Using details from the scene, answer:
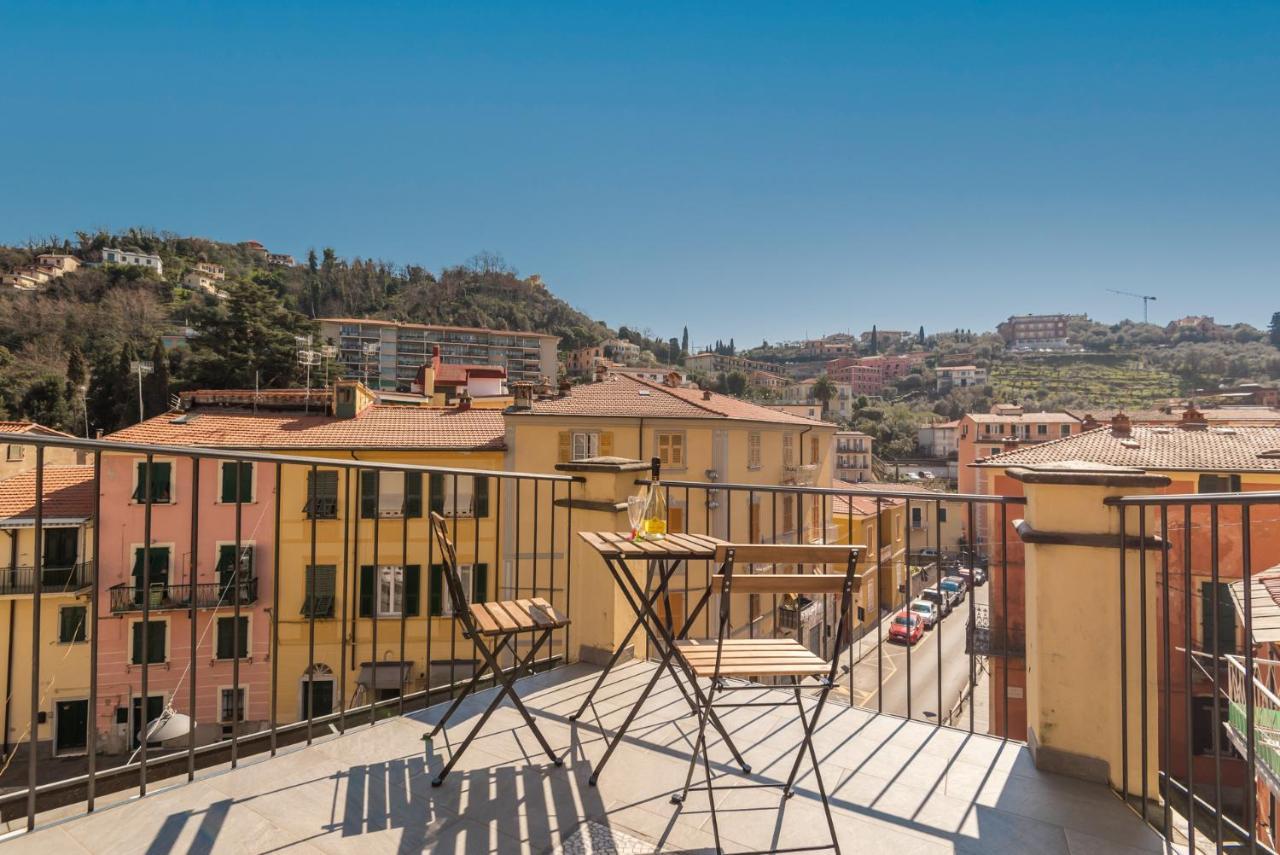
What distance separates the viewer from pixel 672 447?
20156 millimetres

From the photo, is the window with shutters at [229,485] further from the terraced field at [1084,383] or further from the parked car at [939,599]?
the terraced field at [1084,383]

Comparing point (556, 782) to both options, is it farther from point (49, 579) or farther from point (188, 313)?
point (188, 313)

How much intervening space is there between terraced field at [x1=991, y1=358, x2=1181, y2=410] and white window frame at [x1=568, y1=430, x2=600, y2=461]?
7021 cm

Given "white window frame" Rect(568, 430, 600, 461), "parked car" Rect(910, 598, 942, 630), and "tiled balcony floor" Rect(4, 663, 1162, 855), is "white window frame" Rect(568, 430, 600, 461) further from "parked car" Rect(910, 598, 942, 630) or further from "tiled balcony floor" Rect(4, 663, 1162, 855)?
"parked car" Rect(910, 598, 942, 630)

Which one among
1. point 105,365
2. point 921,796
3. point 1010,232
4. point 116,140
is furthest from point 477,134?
point 116,140

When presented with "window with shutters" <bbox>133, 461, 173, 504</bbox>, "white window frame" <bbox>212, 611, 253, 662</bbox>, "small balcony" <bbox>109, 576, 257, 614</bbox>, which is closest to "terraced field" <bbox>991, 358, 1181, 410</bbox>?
"white window frame" <bbox>212, 611, 253, 662</bbox>

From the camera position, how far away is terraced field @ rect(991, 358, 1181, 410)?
74000 mm

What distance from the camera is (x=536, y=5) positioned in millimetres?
14133

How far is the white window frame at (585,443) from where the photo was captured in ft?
61.6

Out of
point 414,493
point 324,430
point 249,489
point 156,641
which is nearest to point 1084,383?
point 414,493

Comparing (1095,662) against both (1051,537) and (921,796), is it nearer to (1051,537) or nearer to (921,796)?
(1051,537)

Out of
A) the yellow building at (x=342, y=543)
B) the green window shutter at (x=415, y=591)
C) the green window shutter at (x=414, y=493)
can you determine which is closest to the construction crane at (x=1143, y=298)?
the yellow building at (x=342, y=543)

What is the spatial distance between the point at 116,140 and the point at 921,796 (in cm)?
8855

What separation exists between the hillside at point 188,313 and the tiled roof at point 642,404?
16.7 m
